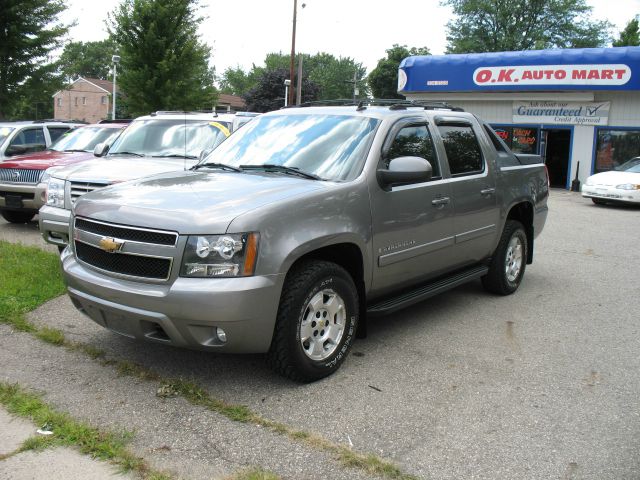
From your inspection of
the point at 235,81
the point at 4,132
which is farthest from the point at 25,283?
the point at 235,81

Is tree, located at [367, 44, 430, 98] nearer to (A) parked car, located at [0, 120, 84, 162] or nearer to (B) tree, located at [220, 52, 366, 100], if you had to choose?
(B) tree, located at [220, 52, 366, 100]

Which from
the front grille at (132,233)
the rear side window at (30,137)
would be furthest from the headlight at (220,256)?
the rear side window at (30,137)

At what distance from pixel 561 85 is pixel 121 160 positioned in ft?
60.8

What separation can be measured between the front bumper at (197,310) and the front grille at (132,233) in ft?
0.83

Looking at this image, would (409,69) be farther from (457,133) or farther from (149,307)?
(149,307)

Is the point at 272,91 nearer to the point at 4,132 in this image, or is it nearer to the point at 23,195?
the point at 4,132

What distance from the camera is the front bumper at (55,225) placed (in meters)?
6.74

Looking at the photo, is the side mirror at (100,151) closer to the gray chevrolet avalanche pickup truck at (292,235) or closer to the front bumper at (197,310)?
the gray chevrolet avalanche pickup truck at (292,235)

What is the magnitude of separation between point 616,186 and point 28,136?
13.8m

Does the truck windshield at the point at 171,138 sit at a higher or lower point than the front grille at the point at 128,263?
higher

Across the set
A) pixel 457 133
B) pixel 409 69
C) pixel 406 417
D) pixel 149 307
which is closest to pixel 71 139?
pixel 457 133

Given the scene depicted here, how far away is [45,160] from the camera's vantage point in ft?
32.0

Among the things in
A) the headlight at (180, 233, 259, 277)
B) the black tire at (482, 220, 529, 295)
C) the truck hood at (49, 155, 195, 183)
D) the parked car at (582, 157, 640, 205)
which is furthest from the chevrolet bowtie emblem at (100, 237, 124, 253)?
the parked car at (582, 157, 640, 205)

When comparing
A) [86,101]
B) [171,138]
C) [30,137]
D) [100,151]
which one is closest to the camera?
[171,138]
